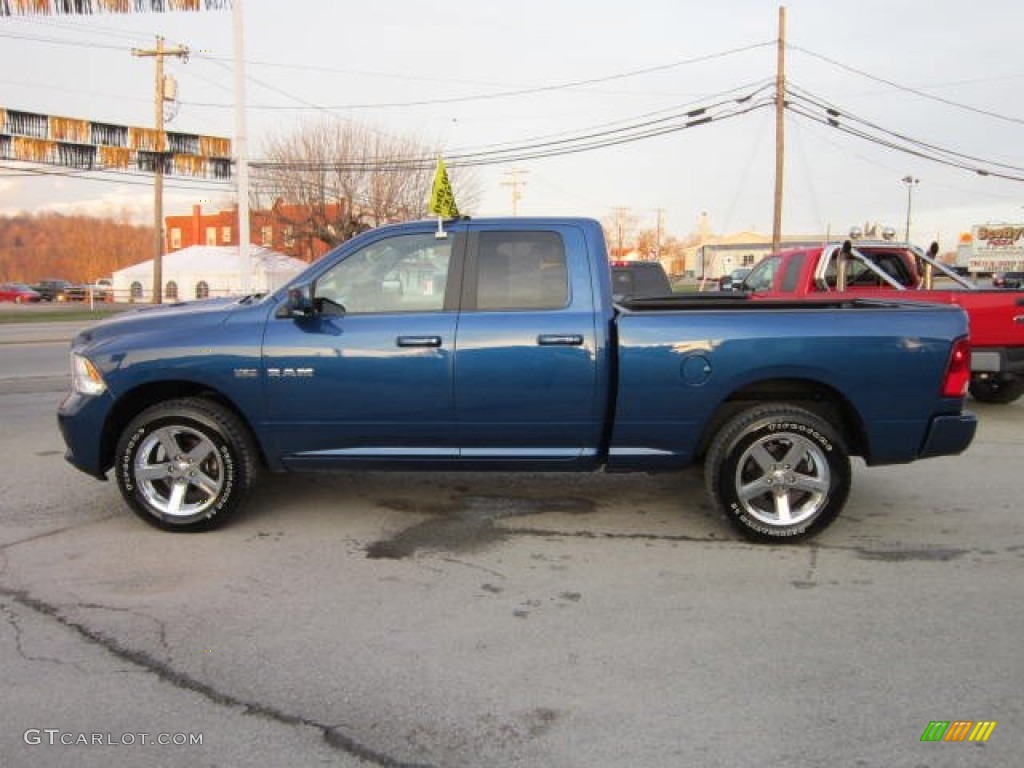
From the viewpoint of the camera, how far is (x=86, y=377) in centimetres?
483

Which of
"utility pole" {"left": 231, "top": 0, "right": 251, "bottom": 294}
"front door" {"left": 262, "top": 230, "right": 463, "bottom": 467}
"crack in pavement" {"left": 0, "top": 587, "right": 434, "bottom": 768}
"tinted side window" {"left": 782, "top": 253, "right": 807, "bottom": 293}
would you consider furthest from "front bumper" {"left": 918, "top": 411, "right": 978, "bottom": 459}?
"utility pole" {"left": 231, "top": 0, "right": 251, "bottom": 294}

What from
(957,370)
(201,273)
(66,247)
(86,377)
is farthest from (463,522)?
(66,247)

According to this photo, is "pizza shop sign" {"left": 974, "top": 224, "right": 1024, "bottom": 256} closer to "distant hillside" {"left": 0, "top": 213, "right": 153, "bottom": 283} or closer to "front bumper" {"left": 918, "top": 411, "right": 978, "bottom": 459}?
"front bumper" {"left": 918, "top": 411, "right": 978, "bottom": 459}

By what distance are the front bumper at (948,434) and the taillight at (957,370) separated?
6.1 inches

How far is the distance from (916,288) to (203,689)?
9.24 metres

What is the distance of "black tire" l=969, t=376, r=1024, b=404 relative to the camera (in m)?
9.93

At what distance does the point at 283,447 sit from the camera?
16.0 feet

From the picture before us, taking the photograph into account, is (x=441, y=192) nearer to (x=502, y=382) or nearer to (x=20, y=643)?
(x=502, y=382)

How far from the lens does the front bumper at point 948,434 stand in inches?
186

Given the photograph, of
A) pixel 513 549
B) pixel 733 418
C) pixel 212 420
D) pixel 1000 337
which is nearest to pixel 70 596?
pixel 212 420

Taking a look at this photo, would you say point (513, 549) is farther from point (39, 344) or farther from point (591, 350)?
point (39, 344)

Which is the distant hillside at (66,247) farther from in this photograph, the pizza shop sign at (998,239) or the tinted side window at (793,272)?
the tinted side window at (793,272)

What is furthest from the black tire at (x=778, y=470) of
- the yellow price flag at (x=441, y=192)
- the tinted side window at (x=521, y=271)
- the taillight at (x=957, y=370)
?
the yellow price flag at (x=441, y=192)

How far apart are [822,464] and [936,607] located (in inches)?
41.1
